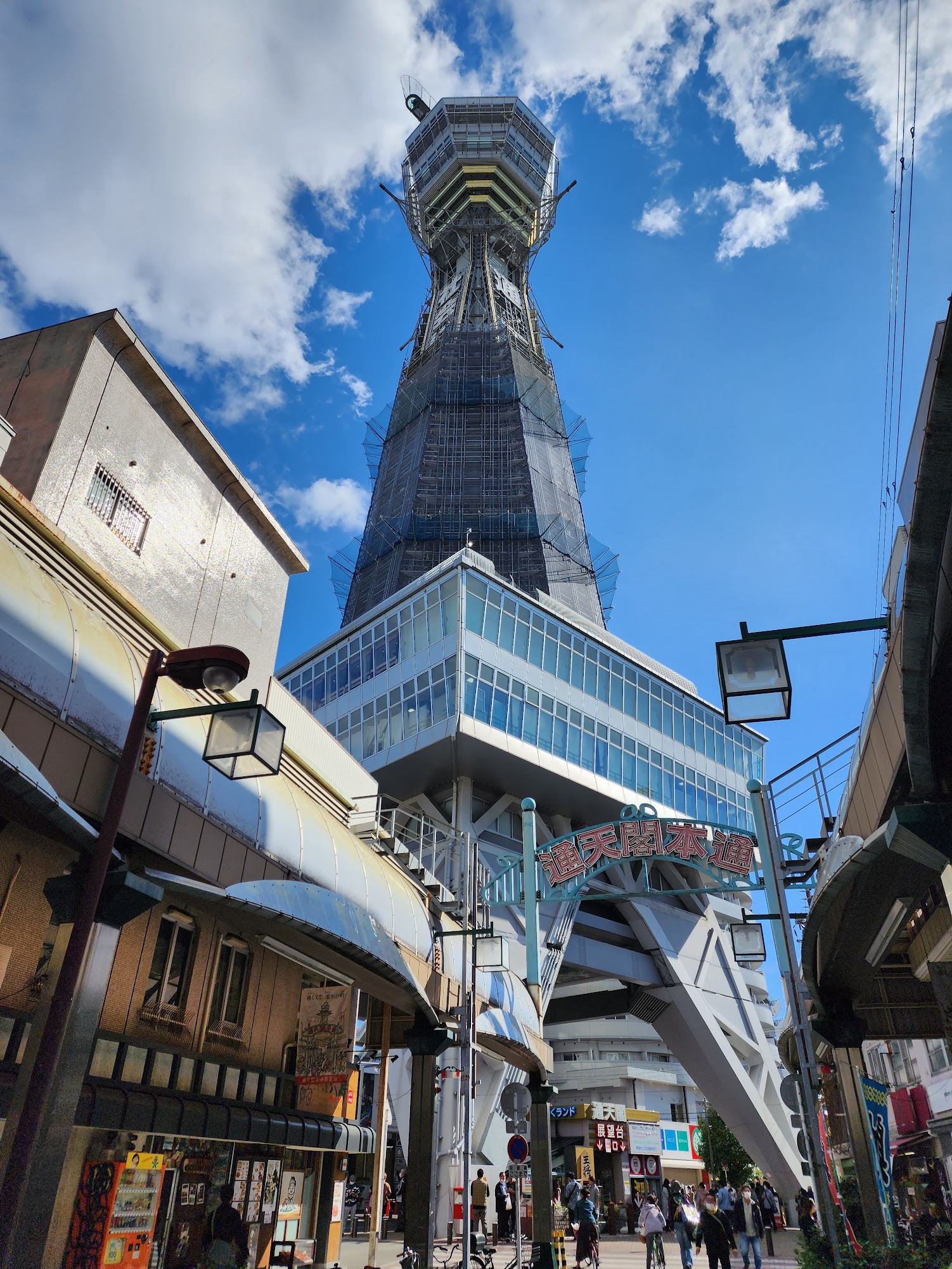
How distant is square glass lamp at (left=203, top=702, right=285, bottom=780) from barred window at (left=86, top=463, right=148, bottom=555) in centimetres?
525

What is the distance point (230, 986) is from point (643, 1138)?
190 ft

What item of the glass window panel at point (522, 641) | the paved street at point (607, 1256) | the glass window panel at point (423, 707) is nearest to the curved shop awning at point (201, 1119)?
the paved street at point (607, 1256)

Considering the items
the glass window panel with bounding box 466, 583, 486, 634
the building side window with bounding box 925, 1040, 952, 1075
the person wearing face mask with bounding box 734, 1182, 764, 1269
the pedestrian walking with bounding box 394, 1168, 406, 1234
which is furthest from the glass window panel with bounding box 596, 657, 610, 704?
the person wearing face mask with bounding box 734, 1182, 764, 1269

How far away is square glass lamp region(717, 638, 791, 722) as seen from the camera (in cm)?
736

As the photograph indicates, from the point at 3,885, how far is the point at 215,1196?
6.60m

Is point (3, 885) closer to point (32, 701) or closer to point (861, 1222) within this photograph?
point (32, 701)

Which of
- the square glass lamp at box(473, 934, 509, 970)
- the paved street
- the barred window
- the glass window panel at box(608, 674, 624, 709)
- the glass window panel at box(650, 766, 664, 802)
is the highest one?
the glass window panel at box(608, 674, 624, 709)

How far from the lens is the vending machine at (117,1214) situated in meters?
10.3

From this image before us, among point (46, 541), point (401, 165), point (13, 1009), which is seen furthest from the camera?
point (401, 165)

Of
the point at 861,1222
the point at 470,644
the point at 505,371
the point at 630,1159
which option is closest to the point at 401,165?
Result: the point at 505,371

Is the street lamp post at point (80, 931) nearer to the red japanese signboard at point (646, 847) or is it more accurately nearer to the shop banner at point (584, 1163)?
the red japanese signboard at point (646, 847)

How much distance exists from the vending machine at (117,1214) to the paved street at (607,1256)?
7.52m

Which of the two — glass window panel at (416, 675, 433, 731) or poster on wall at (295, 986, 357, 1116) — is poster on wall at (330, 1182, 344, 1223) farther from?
glass window panel at (416, 675, 433, 731)

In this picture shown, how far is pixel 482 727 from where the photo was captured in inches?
1773
